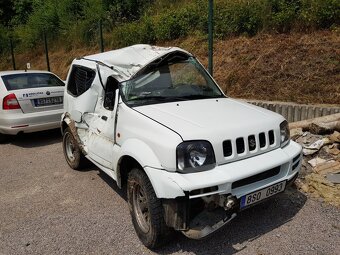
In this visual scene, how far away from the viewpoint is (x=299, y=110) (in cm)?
582

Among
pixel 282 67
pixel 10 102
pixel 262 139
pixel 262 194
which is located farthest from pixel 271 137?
pixel 10 102

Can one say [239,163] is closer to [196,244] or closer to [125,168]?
[196,244]

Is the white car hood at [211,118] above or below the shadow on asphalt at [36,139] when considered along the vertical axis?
above

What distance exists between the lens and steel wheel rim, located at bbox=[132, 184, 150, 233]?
3.31 m

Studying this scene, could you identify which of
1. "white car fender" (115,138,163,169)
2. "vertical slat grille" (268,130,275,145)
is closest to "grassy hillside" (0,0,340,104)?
"vertical slat grille" (268,130,275,145)

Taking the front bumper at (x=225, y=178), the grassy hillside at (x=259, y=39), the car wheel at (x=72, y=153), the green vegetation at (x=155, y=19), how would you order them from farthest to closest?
the green vegetation at (x=155, y=19)
the grassy hillside at (x=259, y=39)
the car wheel at (x=72, y=153)
the front bumper at (x=225, y=178)

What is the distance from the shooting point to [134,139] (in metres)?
3.32

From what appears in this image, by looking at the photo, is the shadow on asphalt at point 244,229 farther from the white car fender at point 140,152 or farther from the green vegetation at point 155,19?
the green vegetation at point 155,19

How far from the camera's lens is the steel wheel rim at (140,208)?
331 centimetres

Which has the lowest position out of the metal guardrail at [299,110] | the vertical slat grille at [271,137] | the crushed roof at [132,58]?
the metal guardrail at [299,110]

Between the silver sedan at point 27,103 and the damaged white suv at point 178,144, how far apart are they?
2.59 m

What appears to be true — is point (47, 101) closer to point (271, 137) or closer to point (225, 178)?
point (271, 137)

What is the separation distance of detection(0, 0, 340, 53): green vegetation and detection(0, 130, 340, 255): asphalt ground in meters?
5.22

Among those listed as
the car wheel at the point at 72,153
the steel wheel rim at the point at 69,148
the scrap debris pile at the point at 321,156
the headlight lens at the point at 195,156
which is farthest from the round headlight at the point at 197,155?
the steel wheel rim at the point at 69,148
